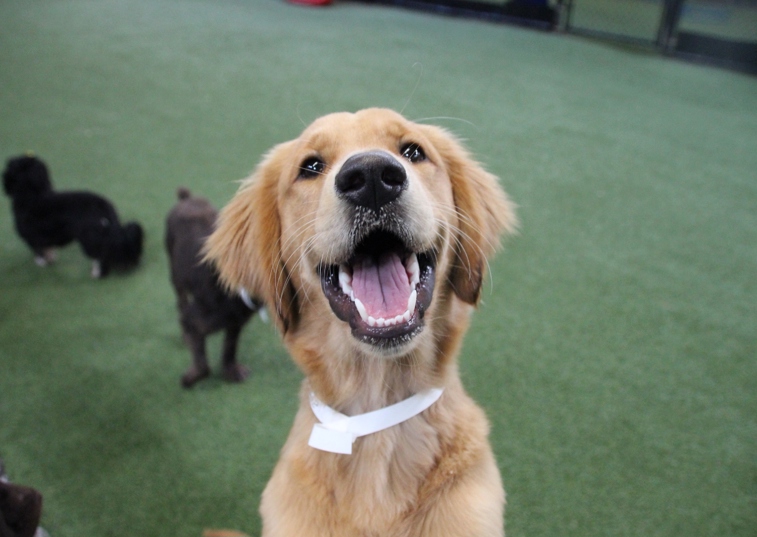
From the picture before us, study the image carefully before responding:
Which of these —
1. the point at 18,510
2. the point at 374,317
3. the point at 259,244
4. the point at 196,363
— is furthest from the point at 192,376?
the point at 374,317

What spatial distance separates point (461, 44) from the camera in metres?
8.63

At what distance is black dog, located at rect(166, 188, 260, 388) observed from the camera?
2.72 m

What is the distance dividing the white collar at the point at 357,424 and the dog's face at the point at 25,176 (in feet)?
9.31

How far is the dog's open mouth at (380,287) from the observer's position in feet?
5.16

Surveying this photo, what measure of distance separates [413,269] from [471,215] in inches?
14.9

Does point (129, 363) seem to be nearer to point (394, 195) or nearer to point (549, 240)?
point (394, 195)

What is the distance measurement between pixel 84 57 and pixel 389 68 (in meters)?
3.72

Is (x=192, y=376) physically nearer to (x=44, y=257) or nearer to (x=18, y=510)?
(x=18, y=510)

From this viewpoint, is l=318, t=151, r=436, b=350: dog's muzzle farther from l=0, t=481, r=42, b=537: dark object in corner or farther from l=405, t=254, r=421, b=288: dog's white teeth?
l=0, t=481, r=42, b=537: dark object in corner

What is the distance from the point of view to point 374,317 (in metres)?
1.58

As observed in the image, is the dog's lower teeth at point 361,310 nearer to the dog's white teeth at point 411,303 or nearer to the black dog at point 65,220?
the dog's white teeth at point 411,303

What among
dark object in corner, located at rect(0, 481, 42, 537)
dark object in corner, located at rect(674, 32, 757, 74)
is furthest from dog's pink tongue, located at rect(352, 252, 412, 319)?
dark object in corner, located at rect(674, 32, 757, 74)

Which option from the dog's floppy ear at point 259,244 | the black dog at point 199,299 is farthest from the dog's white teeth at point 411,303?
the black dog at point 199,299

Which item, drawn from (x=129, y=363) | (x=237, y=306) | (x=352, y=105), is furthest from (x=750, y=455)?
Answer: (x=352, y=105)
